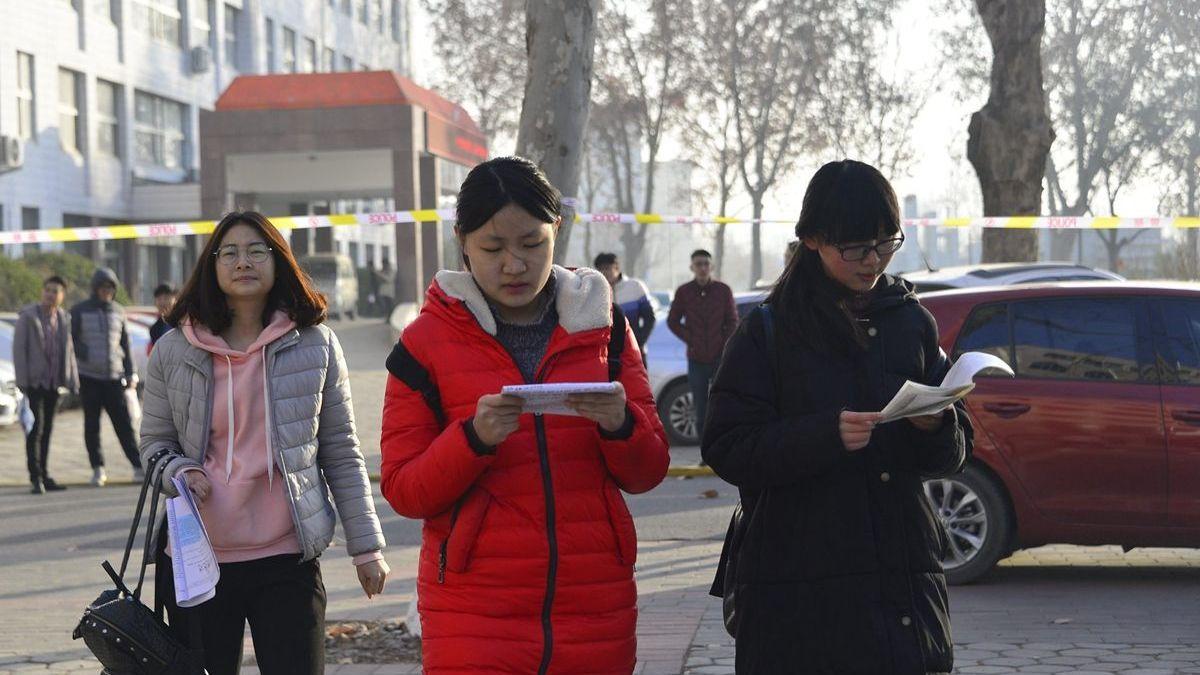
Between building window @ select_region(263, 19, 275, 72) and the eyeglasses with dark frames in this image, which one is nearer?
the eyeglasses with dark frames

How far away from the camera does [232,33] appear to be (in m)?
53.2

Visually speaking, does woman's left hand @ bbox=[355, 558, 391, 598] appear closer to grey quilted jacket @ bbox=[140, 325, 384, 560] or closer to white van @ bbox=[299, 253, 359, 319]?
grey quilted jacket @ bbox=[140, 325, 384, 560]

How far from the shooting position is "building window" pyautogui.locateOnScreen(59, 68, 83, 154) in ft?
135

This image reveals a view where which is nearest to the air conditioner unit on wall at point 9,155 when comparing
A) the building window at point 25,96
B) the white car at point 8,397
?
the building window at point 25,96

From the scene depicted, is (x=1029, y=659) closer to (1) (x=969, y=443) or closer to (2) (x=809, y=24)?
(1) (x=969, y=443)

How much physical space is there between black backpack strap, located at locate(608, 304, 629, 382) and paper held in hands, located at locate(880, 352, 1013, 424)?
22.5 inches

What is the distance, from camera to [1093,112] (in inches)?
1634

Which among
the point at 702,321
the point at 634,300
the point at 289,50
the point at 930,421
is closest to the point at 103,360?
the point at 634,300

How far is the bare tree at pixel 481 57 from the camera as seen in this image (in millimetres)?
44281

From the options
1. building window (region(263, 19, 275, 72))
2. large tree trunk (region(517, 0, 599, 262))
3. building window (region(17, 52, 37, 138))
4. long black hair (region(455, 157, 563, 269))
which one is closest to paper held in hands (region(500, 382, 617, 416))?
long black hair (region(455, 157, 563, 269))

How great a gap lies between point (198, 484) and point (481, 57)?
41.4 m

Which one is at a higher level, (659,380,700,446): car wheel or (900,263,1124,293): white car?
(900,263,1124,293): white car

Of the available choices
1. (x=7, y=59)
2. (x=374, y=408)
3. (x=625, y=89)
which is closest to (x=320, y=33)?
(x=625, y=89)

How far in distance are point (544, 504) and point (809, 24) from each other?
39602 millimetres
